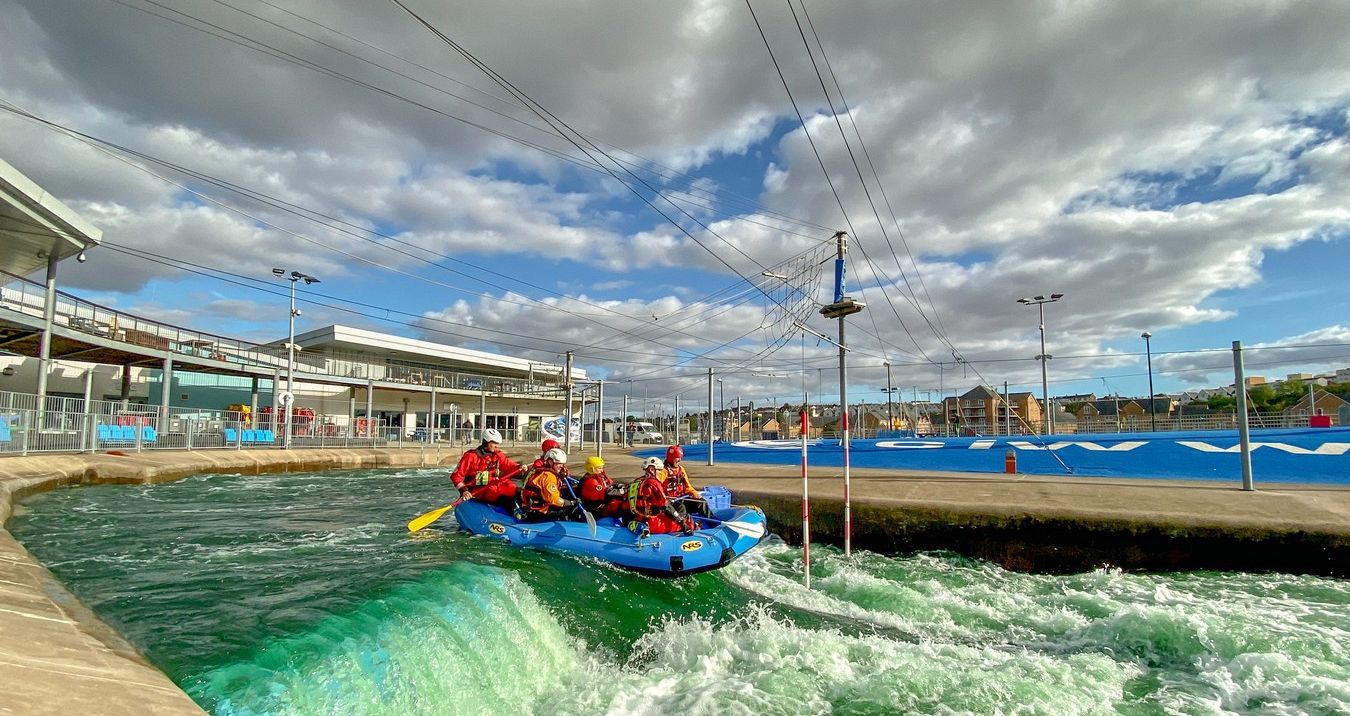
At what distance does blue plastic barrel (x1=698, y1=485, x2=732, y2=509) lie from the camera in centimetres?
1170

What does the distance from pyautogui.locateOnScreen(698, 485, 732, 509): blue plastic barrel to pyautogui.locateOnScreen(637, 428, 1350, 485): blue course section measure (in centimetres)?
574

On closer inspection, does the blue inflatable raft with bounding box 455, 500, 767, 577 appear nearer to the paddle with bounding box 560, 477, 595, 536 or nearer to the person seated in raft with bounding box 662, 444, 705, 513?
the paddle with bounding box 560, 477, 595, 536

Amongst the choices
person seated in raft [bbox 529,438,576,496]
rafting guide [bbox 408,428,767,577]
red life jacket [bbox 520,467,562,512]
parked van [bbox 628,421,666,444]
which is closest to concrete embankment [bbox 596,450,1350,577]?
rafting guide [bbox 408,428,767,577]

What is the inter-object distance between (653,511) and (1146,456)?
44.0ft

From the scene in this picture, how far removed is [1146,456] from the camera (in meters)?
15.9

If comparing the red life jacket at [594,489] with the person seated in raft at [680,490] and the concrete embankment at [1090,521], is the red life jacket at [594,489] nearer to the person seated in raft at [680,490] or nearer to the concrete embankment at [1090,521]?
the person seated in raft at [680,490]

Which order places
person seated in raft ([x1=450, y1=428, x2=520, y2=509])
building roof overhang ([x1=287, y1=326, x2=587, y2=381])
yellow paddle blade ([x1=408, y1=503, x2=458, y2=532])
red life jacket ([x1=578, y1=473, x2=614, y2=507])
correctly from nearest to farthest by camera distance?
1. red life jacket ([x1=578, y1=473, x2=614, y2=507])
2. yellow paddle blade ([x1=408, y1=503, x2=458, y2=532])
3. person seated in raft ([x1=450, y1=428, x2=520, y2=509])
4. building roof overhang ([x1=287, y1=326, x2=587, y2=381])

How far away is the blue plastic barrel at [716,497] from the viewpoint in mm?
11703

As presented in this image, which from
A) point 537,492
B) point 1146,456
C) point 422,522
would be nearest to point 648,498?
point 537,492

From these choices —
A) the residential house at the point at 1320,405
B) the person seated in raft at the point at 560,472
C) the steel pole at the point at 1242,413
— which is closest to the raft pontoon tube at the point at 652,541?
the person seated in raft at the point at 560,472

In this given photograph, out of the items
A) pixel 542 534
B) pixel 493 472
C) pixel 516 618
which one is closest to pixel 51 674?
pixel 516 618

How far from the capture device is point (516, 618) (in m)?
6.67

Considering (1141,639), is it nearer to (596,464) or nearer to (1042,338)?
(596,464)

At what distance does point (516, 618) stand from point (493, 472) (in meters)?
5.58
